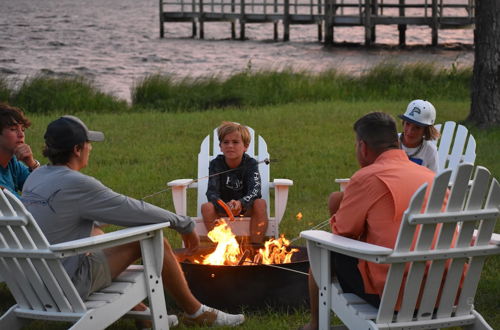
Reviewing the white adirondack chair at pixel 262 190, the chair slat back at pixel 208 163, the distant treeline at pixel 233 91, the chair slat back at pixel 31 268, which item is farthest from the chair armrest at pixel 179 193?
the distant treeline at pixel 233 91

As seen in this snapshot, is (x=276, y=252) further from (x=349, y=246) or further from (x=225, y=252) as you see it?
(x=349, y=246)

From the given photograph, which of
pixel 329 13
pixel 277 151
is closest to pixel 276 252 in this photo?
pixel 277 151

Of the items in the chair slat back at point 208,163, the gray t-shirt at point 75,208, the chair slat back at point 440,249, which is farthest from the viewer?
the chair slat back at point 208,163

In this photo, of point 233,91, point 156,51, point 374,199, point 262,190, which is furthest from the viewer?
point 156,51

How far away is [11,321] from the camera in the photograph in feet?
14.9

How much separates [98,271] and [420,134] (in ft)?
8.31

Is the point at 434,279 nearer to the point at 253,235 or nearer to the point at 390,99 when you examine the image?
the point at 253,235

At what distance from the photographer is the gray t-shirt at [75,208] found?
4.37 m

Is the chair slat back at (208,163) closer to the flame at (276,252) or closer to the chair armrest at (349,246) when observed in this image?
the flame at (276,252)

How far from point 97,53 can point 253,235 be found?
3778cm

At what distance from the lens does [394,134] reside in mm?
4262

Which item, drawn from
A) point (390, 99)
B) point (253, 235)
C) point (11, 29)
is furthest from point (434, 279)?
point (11, 29)

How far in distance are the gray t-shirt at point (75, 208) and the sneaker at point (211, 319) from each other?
0.72 meters

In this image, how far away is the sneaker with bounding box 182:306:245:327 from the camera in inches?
193
